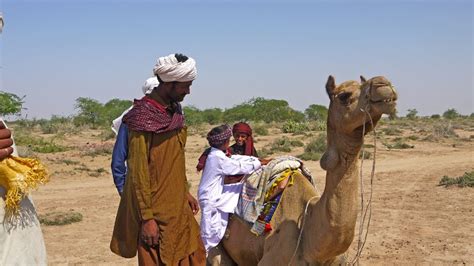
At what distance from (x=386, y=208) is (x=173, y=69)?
28.5ft

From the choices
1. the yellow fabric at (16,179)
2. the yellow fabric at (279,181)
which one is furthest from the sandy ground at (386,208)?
the yellow fabric at (16,179)

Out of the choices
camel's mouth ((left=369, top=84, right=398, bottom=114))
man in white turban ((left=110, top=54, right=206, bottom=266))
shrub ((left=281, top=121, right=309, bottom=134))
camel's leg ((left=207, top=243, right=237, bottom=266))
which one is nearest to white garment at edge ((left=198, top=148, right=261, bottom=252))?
camel's leg ((left=207, top=243, right=237, bottom=266))

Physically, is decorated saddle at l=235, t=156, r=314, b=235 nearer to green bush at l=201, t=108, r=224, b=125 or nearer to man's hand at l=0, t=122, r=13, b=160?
man's hand at l=0, t=122, r=13, b=160

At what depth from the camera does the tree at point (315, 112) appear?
2099 inches

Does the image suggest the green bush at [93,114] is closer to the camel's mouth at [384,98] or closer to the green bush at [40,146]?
the green bush at [40,146]

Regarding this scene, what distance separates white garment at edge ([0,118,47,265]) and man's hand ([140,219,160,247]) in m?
0.75

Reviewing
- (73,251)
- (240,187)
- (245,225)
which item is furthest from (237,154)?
(73,251)

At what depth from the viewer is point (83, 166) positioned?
60.3 feet

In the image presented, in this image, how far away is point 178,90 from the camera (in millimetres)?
3863

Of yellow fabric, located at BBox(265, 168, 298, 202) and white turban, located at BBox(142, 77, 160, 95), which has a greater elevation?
white turban, located at BBox(142, 77, 160, 95)

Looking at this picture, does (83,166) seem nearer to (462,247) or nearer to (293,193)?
(462,247)

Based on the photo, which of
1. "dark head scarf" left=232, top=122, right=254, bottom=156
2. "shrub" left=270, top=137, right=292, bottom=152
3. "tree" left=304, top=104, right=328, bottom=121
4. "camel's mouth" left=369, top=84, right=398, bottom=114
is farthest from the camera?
"tree" left=304, top=104, right=328, bottom=121

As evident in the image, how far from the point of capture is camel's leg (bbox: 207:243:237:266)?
5434mm

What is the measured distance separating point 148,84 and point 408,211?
768 centimetres
